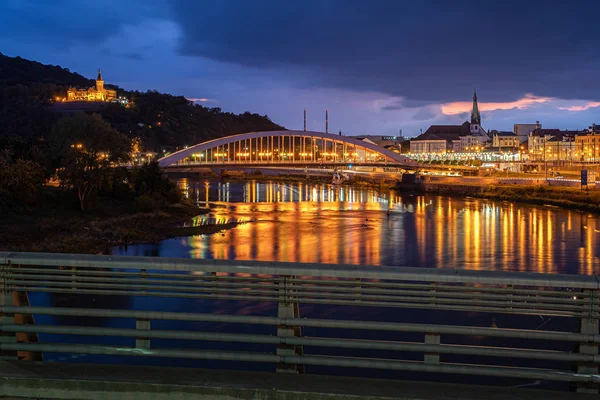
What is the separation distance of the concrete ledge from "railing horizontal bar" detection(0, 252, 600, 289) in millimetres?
683

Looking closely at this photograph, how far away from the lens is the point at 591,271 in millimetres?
18203

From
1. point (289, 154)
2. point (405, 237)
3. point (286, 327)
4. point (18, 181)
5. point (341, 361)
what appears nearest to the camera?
point (341, 361)

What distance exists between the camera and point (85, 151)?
29297 millimetres

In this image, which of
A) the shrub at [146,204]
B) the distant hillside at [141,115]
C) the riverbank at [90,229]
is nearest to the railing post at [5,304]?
the riverbank at [90,229]

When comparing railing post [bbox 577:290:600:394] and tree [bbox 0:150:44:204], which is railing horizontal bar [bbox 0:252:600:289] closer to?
railing post [bbox 577:290:600:394]

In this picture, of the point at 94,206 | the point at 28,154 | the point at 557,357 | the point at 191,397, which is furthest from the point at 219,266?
the point at 28,154

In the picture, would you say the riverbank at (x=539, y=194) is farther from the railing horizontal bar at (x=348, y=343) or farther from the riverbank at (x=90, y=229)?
the railing horizontal bar at (x=348, y=343)

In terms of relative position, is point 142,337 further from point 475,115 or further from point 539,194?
point 475,115

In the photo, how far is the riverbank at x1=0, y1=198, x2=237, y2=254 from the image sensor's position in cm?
1911

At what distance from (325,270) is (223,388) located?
1.05m

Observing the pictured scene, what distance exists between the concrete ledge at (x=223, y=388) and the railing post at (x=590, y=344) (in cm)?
15

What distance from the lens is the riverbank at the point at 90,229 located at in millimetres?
19109

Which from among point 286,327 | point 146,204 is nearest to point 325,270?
point 286,327

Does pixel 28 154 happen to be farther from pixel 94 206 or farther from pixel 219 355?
pixel 219 355
